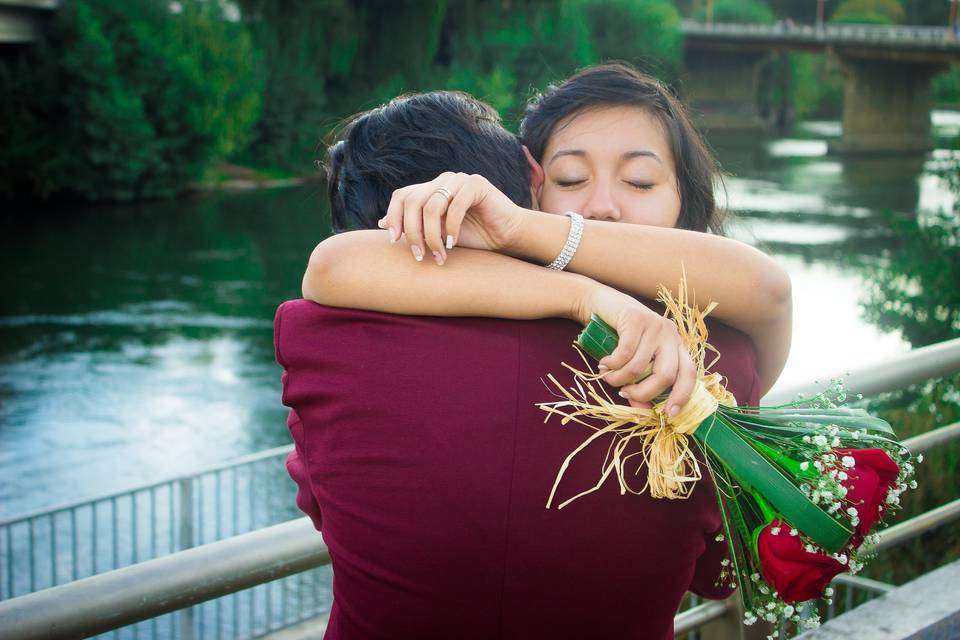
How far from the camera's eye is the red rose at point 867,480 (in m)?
1.34

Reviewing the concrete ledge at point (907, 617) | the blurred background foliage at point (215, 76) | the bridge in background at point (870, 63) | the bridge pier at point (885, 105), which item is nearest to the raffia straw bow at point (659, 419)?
the concrete ledge at point (907, 617)

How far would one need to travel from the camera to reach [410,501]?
1.17 m

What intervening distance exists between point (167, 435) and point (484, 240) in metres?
11.4

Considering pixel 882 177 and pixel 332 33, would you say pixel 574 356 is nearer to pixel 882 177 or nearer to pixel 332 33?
pixel 332 33

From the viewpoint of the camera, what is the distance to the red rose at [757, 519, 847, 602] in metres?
1.32

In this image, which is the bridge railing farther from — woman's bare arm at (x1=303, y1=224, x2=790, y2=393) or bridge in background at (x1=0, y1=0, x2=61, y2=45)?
woman's bare arm at (x1=303, y1=224, x2=790, y2=393)

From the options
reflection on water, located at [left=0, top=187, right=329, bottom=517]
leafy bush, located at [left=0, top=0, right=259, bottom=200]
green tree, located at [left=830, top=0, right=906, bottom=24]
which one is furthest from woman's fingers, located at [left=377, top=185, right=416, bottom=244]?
green tree, located at [left=830, top=0, right=906, bottom=24]

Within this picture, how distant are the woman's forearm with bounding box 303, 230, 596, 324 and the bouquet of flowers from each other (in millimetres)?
72

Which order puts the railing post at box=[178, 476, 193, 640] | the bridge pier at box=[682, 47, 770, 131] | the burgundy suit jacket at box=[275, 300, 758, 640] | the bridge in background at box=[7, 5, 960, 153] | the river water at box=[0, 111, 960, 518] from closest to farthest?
1. the burgundy suit jacket at box=[275, 300, 758, 640]
2. the railing post at box=[178, 476, 193, 640]
3. the river water at box=[0, 111, 960, 518]
4. the bridge in background at box=[7, 5, 960, 153]
5. the bridge pier at box=[682, 47, 770, 131]

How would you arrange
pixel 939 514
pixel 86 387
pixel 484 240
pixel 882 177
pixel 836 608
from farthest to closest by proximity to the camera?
pixel 882 177 < pixel 86 387 < pixel 836 608 < pixel 939 514 < pixel 484 240

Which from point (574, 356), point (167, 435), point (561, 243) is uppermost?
point (561, 243)

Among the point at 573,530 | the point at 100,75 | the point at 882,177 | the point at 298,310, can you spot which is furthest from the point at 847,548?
the point at 882,177

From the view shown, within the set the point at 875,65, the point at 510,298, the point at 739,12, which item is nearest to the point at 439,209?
the point at 510,298

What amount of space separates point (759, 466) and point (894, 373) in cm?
109
